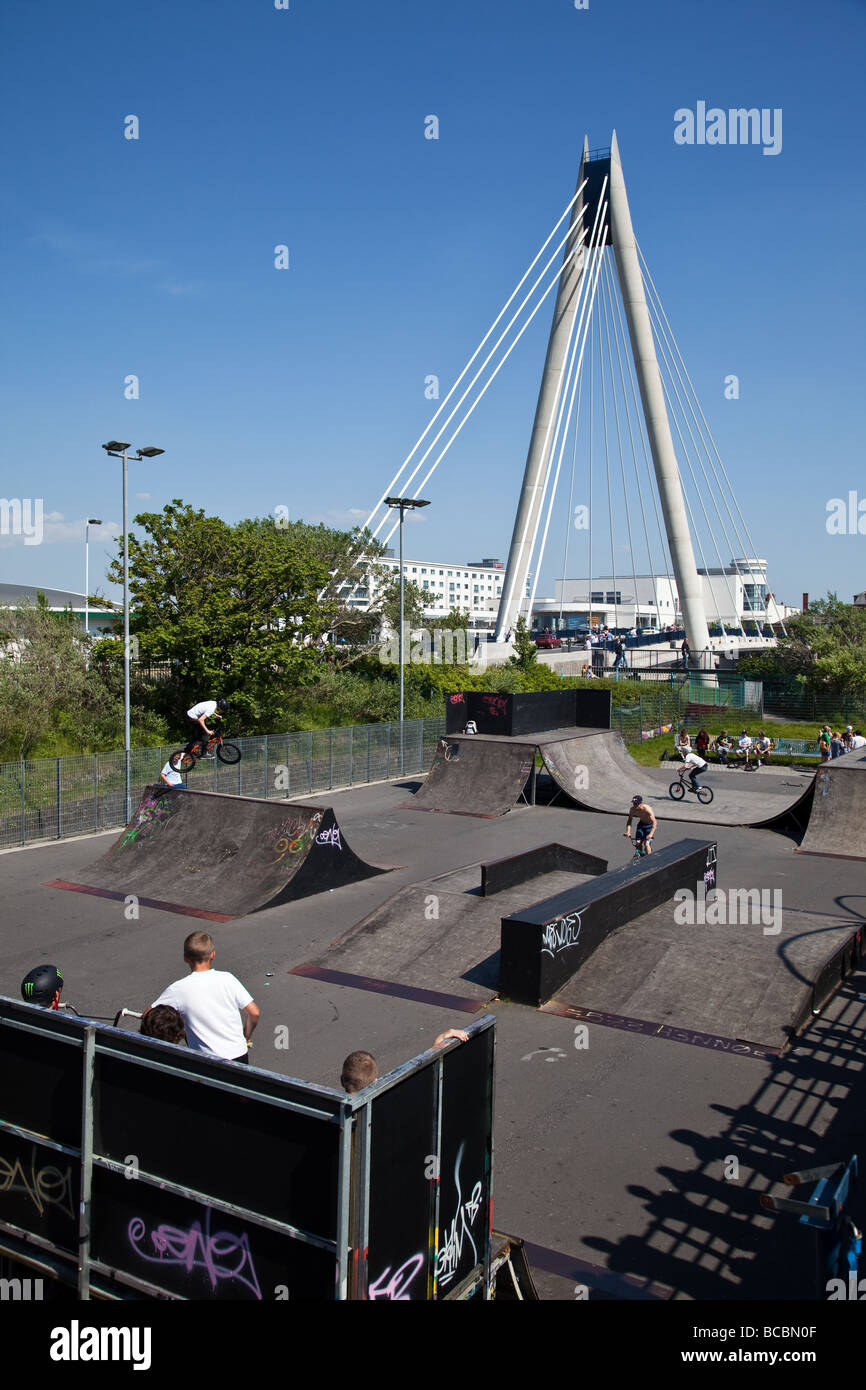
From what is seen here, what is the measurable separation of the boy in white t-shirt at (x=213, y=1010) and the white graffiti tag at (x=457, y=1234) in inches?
66.0

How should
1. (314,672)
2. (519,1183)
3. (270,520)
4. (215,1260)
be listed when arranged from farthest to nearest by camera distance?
1. (270,520)
2. (314,672)
3. (519,1183)
4. (215,1260)

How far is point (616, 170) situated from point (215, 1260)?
5047 centimetres

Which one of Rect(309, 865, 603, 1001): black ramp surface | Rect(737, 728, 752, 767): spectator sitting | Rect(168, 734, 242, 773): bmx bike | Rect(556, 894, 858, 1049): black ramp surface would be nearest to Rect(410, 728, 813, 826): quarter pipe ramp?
Rect(737, 728, 752, 767): spectator sitting

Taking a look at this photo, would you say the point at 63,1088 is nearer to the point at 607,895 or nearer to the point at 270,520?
the point at 607,895

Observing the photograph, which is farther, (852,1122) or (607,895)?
(607,895)

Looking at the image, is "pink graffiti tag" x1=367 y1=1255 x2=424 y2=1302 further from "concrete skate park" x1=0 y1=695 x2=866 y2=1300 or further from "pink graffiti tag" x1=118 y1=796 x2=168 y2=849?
"pink graffiti tag" x1=118 y1=796 x2=168 y2=849

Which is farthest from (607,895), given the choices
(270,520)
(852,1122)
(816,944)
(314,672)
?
(270,520)

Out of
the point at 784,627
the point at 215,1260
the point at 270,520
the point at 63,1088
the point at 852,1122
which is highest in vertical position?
the point at 270,520

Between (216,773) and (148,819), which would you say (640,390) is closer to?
(216,773)

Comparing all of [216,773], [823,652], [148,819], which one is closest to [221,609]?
[216,773]

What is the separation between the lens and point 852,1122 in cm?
770

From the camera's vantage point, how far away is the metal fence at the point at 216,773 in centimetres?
1880

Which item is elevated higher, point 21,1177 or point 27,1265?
point 21,1177
